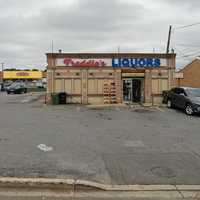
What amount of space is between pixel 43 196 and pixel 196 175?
3205mm

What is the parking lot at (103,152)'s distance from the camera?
22.0 feet

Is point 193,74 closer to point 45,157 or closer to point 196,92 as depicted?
point 196,92

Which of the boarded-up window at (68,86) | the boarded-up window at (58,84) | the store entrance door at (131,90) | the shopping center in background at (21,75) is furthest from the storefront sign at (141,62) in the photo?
the shopping center in background at (21,75)

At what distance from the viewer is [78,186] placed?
598cm

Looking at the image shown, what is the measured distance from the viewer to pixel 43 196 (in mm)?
5570

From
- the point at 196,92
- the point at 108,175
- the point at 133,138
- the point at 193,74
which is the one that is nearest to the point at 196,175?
the point at 108,175

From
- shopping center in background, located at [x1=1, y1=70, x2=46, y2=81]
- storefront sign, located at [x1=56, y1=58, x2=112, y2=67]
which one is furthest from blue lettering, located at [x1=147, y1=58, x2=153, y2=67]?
shopping center in background, located at [x1=1, y1=70, x2=46, y2=81]

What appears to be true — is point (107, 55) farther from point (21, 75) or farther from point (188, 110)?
point (21, 75)

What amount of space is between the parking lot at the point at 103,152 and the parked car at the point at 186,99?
185 inches

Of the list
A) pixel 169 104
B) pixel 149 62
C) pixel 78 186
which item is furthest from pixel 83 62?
pixel 78 186

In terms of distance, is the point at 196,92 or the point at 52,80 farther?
the point at 52,80

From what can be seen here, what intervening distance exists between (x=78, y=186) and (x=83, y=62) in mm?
19532

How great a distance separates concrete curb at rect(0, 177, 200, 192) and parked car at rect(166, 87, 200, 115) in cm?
1301

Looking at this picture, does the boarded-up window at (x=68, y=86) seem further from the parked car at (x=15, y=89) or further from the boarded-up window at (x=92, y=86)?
the parked car at (x=15, y=89)
